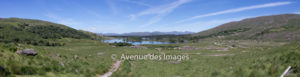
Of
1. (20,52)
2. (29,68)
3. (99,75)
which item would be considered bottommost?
(99,75)

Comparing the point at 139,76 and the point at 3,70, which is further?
the point at 139,76

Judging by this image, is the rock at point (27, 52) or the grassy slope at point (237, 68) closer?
the grassy slope at point (237, 68)

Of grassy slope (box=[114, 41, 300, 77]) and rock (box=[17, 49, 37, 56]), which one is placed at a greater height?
rock (box=[17, 49, 37, 56])

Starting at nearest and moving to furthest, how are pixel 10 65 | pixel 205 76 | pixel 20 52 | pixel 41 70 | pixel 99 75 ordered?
pixel 10 65 → pixel 41 70 → pixel 205 76 → pixel 20 52 → pixel 99 75

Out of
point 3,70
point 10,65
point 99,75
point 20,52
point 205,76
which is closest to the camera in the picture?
point 3,70

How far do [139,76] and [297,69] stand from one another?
11.5m

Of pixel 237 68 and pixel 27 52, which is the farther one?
pixel 27 52

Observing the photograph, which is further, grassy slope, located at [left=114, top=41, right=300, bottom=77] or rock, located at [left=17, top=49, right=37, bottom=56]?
rock, located at [left=17, top=49, right=37, bottom=56]

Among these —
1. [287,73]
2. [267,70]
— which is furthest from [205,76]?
[287,73]

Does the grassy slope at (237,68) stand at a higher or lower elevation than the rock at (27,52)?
lower

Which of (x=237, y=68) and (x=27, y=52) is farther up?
(x=27, y=52)

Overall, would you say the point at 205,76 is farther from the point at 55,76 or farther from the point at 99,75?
the point at 55,76

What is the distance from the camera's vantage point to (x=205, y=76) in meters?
12.7

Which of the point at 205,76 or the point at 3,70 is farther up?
the point at 3,70
